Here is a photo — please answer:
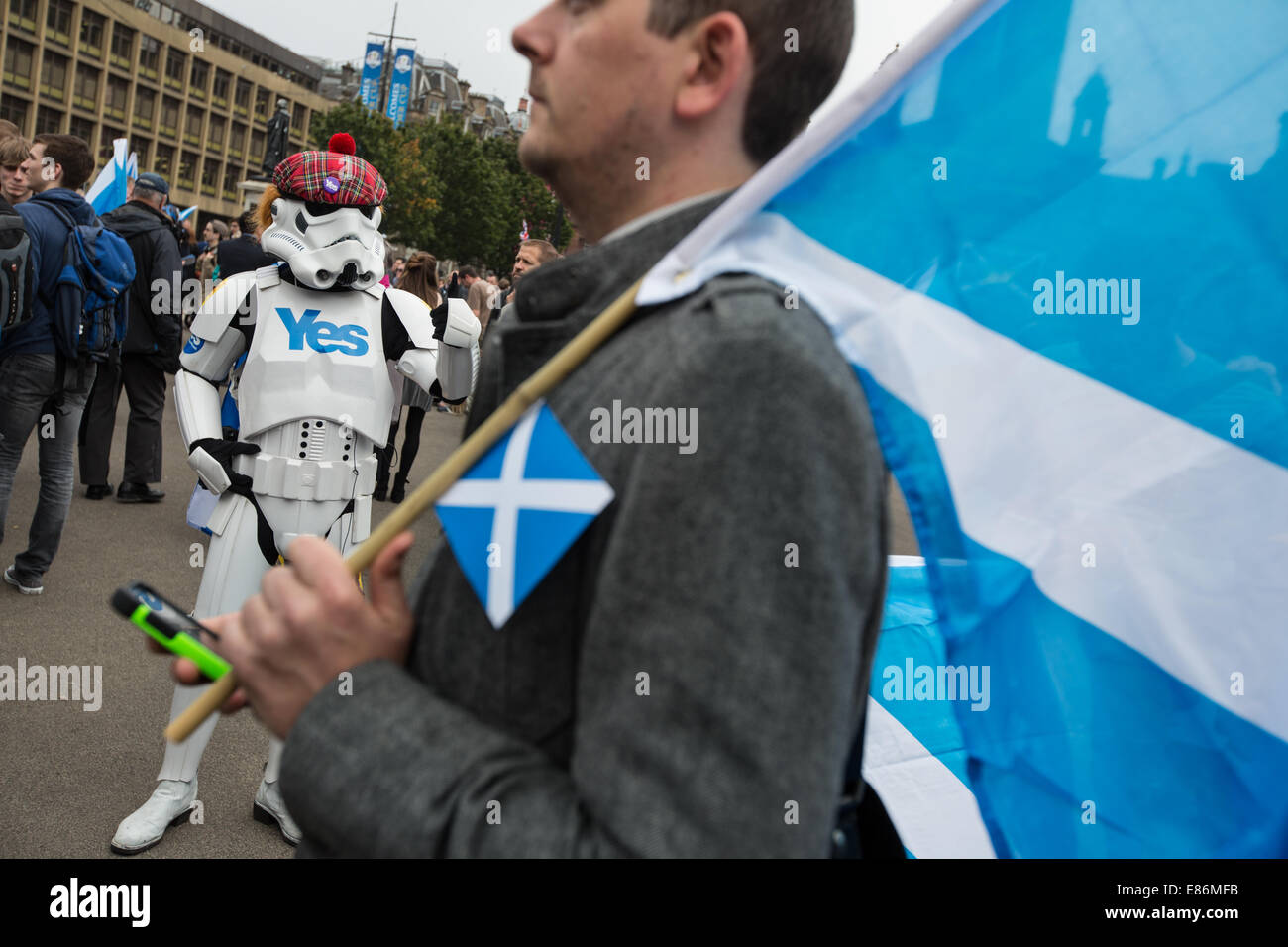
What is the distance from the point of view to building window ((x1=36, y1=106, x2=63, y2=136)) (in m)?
57.6

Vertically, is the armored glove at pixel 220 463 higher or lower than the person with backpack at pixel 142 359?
lower

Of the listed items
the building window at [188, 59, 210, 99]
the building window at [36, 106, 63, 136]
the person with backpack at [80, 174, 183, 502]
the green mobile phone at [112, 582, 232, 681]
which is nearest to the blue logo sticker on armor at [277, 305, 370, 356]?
the green mobile phone at [112, 582, 232, 681]

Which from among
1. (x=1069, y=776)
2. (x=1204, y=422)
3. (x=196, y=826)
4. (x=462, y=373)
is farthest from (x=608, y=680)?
(x=196, y=826)

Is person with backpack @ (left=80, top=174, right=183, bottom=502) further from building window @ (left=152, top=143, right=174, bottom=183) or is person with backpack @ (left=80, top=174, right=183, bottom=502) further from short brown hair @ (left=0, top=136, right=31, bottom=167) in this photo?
building window @ (left=152, top=143, right=174, bottom=183)

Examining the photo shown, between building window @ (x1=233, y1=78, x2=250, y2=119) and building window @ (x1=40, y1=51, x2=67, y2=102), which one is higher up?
building window @ (x1=233, y1=78, x2=250, y2=119)

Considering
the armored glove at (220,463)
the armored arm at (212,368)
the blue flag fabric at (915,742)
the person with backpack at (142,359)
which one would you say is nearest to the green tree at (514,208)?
the person with backpack at (142,359)

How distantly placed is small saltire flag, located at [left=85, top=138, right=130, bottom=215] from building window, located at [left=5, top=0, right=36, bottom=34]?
189 feet

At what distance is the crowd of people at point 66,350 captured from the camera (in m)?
5.58

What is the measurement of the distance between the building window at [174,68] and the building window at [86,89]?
604cm

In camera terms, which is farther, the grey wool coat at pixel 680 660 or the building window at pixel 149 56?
the building window at pixel 149 56

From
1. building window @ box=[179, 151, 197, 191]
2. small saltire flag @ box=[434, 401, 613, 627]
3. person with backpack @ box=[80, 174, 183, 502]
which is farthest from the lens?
building window @ box=[179, 151, 197, 191]

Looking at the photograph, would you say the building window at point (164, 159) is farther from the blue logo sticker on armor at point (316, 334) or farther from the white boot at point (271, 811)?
the white boot at point (271, 811)

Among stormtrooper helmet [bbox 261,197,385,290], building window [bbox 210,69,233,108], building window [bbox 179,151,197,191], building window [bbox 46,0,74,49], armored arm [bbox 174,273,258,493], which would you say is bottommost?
armored arm [bbox 174,273,258,493]
